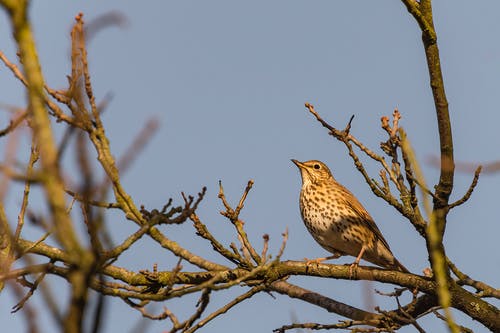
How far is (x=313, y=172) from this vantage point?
10297 millimetres

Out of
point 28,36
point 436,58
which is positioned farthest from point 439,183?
point 28,36

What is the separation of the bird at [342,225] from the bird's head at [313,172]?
5.1 inches

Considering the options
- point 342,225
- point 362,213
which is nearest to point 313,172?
point 362,213

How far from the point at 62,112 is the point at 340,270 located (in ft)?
11.5

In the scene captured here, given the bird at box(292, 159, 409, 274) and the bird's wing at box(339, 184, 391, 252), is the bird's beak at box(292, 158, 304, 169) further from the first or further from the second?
the bird's wing at box(339, 184, 391, 252)

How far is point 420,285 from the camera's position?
6.36 metres

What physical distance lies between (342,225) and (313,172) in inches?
57.0

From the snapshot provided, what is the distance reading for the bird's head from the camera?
1009cm

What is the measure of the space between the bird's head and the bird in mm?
129

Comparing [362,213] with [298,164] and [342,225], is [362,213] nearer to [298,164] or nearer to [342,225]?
[342,225]

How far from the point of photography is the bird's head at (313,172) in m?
10.1

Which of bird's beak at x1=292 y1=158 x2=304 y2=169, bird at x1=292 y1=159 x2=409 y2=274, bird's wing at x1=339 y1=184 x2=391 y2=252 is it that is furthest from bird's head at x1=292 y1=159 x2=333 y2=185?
bird's wing at x1=339 y1=184 x2=391 y2=252

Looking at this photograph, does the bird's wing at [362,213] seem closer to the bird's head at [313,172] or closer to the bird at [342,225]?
the bird at [342,225]

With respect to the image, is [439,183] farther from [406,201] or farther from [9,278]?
[9,278]
